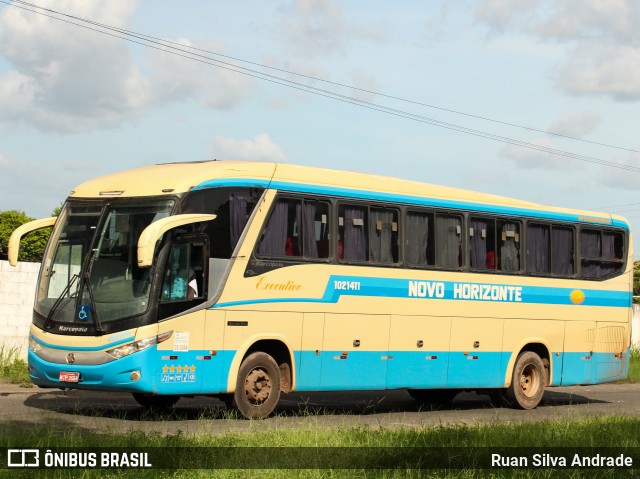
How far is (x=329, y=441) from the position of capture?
41.9ft

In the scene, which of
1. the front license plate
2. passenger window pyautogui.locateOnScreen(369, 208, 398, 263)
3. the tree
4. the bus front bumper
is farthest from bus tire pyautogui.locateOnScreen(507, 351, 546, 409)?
the tree

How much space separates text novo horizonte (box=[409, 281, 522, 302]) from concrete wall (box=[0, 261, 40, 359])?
8.33 meters

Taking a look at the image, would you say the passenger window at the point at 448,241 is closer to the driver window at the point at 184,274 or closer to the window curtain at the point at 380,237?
the window curtain at the point at 380,237

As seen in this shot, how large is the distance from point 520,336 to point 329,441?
957cm

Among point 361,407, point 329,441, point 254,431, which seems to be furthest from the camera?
point 361,407

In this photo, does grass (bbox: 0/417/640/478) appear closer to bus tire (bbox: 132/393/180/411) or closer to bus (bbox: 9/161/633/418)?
bus (bbox: 9/161/633/418)

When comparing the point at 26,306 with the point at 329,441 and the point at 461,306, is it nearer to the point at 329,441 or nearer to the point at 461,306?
the point at 461,306

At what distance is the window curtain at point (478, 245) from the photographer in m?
20.8

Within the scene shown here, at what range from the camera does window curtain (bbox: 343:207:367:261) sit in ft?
60.6

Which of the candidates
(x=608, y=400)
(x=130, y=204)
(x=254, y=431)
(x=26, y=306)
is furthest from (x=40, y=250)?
(x=254, y=431)

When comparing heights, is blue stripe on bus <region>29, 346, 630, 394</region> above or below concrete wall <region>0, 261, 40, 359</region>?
below

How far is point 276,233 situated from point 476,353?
523 cm

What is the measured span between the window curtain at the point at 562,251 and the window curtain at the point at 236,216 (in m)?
7.66

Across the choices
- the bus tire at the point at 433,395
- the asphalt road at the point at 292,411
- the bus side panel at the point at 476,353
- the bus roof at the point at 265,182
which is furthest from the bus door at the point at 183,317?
the bus tire at the point at 433,395
